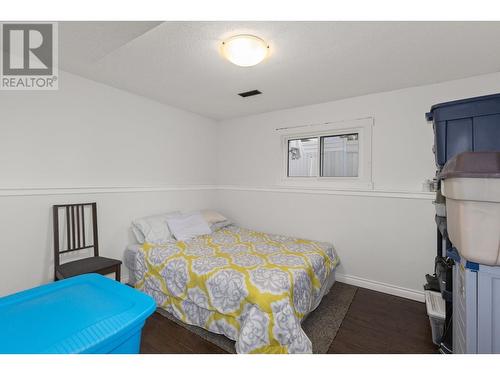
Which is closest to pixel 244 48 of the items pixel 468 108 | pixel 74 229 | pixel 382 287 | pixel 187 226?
pixel 468 108

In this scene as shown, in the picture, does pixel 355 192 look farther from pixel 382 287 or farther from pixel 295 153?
pixel 382 287

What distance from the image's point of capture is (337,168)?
296 centimetres

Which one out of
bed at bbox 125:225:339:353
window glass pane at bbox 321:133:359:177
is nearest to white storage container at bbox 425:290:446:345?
bed at bbox 125:225:339:353

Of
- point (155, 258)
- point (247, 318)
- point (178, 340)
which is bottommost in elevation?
point (178, 340)

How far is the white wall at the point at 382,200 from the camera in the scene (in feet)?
7.68

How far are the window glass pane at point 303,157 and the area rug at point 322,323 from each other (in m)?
1.52

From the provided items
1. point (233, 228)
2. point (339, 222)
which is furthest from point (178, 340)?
point (339, 222)

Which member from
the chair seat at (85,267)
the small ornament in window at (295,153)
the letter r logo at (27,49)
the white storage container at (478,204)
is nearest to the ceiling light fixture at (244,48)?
the letter r logo at (27,49)

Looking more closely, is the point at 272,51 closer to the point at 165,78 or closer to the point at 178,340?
the point at 165,78

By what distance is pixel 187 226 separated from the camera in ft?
9.52

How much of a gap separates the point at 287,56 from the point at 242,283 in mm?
1822

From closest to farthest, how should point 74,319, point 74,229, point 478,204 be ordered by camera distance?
point 74,319 < point 478,204 < point 74,229

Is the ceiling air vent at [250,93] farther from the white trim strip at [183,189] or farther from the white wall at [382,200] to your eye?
the white trim strip at [183,189]
